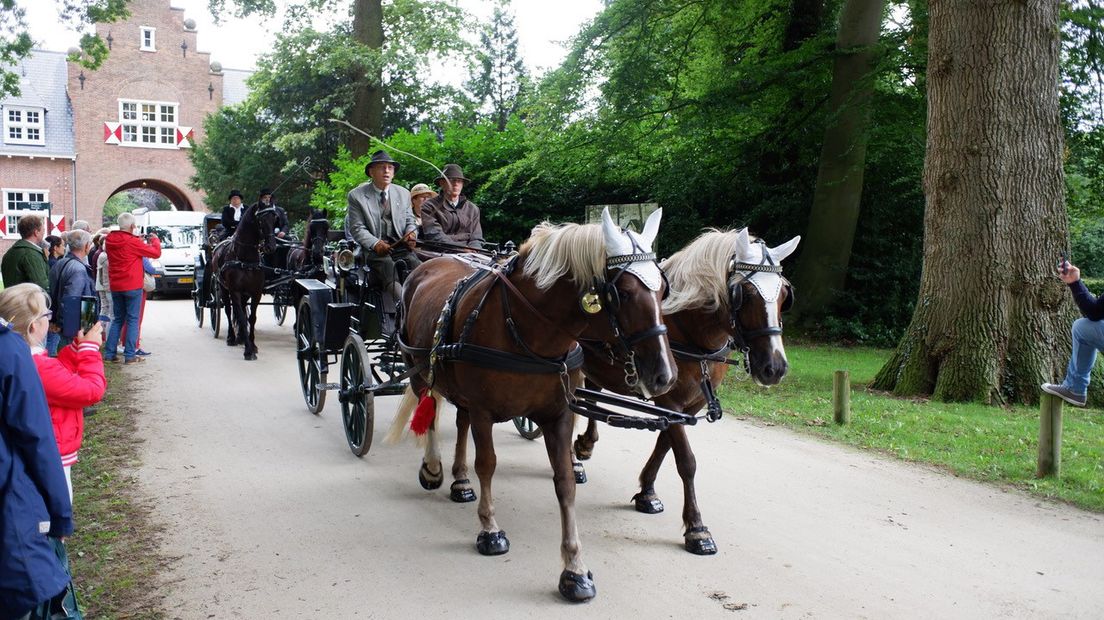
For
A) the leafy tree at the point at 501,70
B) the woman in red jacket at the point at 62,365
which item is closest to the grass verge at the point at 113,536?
the woman in red jacket at the point at 62,365

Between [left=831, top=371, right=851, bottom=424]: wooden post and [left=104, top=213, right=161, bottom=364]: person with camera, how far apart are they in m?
9.07

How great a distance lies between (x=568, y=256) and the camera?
414cm

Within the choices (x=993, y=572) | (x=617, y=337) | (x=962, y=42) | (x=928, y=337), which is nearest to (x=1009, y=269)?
(x=928, y=337)

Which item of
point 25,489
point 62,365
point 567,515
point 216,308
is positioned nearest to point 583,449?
point 567,515

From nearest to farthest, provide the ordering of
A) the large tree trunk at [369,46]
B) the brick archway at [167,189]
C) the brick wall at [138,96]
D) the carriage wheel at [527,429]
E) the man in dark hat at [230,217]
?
the carriage wheel at [527,429]
the man in dark hat at [230,217]
the large tree trunk at [369,46]
the brick wall at [138,96]
the brick archway at [167,189]

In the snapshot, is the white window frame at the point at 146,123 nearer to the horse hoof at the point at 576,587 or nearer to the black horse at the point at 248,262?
the black horse at the point at 248,262

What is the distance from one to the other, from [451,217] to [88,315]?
425 cm

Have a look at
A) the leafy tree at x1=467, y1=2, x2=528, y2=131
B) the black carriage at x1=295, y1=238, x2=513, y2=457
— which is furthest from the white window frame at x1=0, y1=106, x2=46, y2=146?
the black carriage at x1=295, y1=238, x2=513, y2=457

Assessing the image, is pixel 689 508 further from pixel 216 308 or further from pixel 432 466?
pixel 216 308

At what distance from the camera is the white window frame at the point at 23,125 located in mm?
37188

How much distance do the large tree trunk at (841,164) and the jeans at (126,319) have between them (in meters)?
10.9

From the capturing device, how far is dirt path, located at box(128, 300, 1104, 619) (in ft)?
13.2

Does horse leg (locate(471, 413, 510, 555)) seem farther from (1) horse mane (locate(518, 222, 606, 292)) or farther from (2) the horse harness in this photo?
(1) horse mane (locate(518, 222, 606, 292))

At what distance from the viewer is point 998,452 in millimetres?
7047
